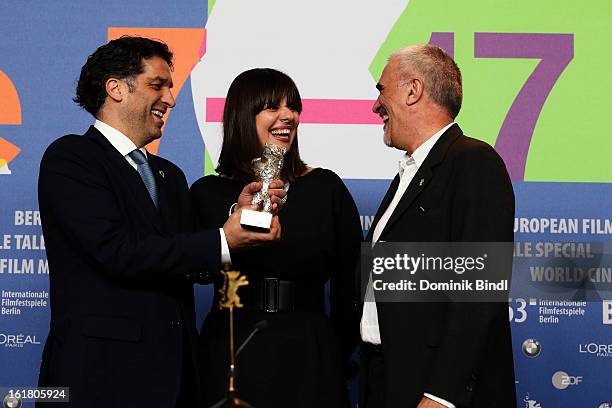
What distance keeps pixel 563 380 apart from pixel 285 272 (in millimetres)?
1652

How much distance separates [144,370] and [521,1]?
8.28 ft

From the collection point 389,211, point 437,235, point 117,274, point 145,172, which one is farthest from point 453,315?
point 145,172

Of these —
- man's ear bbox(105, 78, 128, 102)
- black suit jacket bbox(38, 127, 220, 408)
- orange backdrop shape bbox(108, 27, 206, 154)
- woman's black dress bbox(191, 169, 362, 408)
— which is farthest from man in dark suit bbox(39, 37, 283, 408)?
orange backdrop shape bbox(108, 27, 206, 154)

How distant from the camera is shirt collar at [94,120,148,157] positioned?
2656mm

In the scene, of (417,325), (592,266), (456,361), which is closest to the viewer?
(456,361)

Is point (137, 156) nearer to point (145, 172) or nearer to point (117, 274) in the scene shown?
point (145, 172)

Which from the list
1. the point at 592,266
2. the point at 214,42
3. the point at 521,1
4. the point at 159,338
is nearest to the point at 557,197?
the point at 592,266

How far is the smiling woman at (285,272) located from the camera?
9.52ft

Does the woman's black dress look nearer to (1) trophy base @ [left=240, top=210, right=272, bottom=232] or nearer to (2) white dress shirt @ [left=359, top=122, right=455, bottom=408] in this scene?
(2) white dress shirt @ [left=359, top=122, right=455, bottom=408]

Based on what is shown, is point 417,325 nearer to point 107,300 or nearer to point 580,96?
point 107,300

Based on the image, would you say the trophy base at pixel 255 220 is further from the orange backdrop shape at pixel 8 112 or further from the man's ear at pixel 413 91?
the orange backdrop shape at pixel 8 112

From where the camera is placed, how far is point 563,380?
3.96m

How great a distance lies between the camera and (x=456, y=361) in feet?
7.52

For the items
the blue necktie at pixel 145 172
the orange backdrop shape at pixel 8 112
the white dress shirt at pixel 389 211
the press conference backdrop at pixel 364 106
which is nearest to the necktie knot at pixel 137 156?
the blue necktie at pixel 145 172
